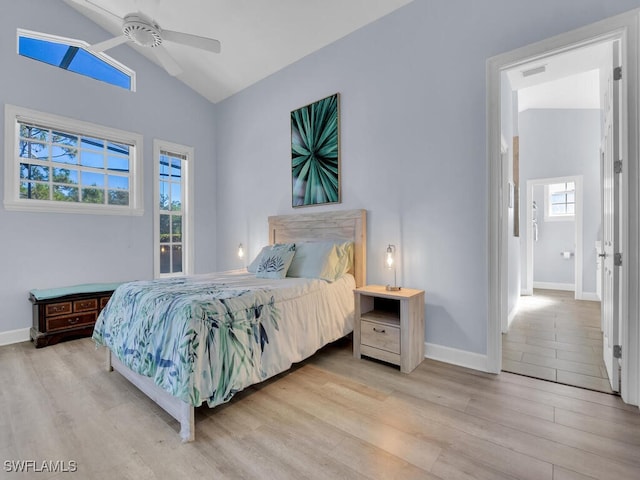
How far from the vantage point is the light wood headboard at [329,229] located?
123 inches

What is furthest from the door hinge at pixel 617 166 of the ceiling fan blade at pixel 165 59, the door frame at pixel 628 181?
the ceiling fan blade at pixel 165 59

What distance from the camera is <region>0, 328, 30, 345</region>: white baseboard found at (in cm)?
316

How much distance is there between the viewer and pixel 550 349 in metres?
2.85

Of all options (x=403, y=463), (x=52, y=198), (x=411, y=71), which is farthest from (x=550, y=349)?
(x=52, y=198)

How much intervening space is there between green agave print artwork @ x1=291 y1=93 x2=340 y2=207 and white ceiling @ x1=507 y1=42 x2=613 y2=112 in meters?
1.77

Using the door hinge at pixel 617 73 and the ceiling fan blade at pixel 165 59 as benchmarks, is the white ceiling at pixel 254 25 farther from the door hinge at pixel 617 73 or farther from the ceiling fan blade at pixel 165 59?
the door hinge at pixel 617 73

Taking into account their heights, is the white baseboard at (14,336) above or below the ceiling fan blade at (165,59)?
below

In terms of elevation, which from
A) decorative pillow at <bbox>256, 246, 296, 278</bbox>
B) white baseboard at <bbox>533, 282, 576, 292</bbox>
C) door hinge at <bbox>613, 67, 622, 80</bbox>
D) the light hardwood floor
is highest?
→ door hinge at <bbox>613, 67, 622, 80</bbox>

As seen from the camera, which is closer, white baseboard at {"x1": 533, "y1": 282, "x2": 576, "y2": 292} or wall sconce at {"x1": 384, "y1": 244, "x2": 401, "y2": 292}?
wall sconce at {"x1": 384, "y1": 244, "x2": 401, "y2": 292}

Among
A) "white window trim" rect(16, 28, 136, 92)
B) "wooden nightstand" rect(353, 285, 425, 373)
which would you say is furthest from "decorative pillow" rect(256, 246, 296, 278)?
"white window trim" rect(16, 28, 136, 92)

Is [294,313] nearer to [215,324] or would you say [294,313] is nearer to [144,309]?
[215,324]

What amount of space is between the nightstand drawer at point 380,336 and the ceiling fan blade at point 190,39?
276 cm

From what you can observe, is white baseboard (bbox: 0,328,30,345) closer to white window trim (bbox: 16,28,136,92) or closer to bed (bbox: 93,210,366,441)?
bed (bbox: 93,210,366,441)

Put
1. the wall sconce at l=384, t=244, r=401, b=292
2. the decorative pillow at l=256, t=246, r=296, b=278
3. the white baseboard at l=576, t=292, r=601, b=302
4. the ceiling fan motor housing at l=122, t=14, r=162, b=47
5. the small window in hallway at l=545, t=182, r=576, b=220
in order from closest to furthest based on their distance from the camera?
the ceiling fan motor housing at l=122, t=14, r=162, b=47 → the wall sconce at l=384, t=244, r=401, b=292 → the decorative pillow at l=256, t=246, r=296, b=278 → the white baseboard at l=576, t=292, r=601, b=302 → the small window in hallway at l=545, t=182, r=576, b=220
